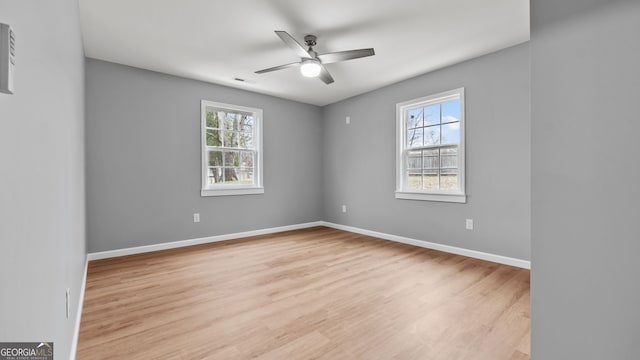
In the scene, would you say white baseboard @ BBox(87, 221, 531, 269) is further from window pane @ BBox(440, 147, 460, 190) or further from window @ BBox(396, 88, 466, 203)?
window pane @ BBox(440, 147, 460, 190)

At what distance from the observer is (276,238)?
4.64m

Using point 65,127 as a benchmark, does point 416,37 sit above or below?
above

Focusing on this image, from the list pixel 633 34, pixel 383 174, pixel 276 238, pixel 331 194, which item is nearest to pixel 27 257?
pixel 633 34

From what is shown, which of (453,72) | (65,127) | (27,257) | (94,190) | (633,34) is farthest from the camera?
(453,72)

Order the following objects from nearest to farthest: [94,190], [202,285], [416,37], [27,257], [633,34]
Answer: [27,257] < [633,34] < [202,285] < [416,37] < [94,190]

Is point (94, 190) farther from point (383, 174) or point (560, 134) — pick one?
point (560, 134)

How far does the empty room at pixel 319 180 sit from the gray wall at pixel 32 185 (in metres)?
0.01

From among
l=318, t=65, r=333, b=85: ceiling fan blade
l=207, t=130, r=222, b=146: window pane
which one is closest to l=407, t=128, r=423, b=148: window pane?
l=318, t=65, r=333, b=85: ceiling fan blade

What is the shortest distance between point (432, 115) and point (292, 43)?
2396 millimetres

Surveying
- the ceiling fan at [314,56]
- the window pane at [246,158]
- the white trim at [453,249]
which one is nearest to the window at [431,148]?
the white trim at [453,249]

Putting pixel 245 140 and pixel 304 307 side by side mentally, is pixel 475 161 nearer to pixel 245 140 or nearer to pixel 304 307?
pixel 304 307

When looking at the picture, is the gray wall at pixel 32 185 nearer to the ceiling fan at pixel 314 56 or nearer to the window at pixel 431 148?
the ceiling fan at pixel 314 56

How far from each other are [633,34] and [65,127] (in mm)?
2489

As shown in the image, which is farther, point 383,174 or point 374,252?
point 383,174
